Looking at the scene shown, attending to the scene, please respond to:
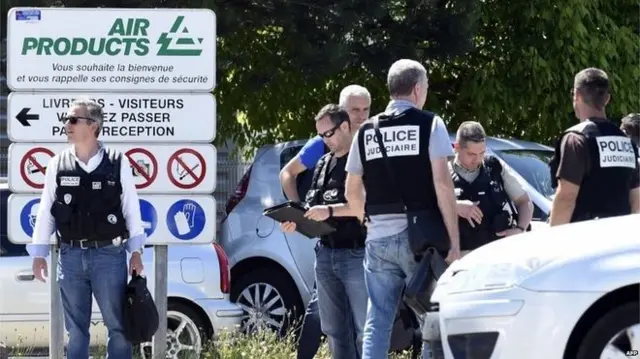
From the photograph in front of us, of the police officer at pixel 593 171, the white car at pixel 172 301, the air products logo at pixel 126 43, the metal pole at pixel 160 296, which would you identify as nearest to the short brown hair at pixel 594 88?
the police officer at pixel 593 171

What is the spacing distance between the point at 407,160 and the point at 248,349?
111 inches

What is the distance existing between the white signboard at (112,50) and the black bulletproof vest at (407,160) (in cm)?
185

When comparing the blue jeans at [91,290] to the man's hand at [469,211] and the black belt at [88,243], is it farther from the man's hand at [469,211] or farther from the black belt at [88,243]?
the man's hand at [469,211]

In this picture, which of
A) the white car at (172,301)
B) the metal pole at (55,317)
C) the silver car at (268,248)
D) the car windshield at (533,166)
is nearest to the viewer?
the metal pole at (55,317)

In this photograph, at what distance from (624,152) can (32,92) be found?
12.4 ft

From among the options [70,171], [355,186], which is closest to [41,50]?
[70,171]

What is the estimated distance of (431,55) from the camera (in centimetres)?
1391

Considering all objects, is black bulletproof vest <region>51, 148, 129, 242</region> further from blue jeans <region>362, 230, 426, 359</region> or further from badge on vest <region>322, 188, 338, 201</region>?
blue jeans <region>362, 230, 426, 359</region>

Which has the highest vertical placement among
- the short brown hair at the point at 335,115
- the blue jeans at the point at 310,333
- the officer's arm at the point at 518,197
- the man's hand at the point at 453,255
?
the short brown hair at the point at 335,115

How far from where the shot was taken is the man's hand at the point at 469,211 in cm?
825

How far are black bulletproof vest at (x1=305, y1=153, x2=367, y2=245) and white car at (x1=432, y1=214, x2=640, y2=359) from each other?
1729 millimetres

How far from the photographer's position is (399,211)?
287 inches

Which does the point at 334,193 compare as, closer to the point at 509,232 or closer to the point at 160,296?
the point at 509,232

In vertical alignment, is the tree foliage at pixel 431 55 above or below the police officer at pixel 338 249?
above
